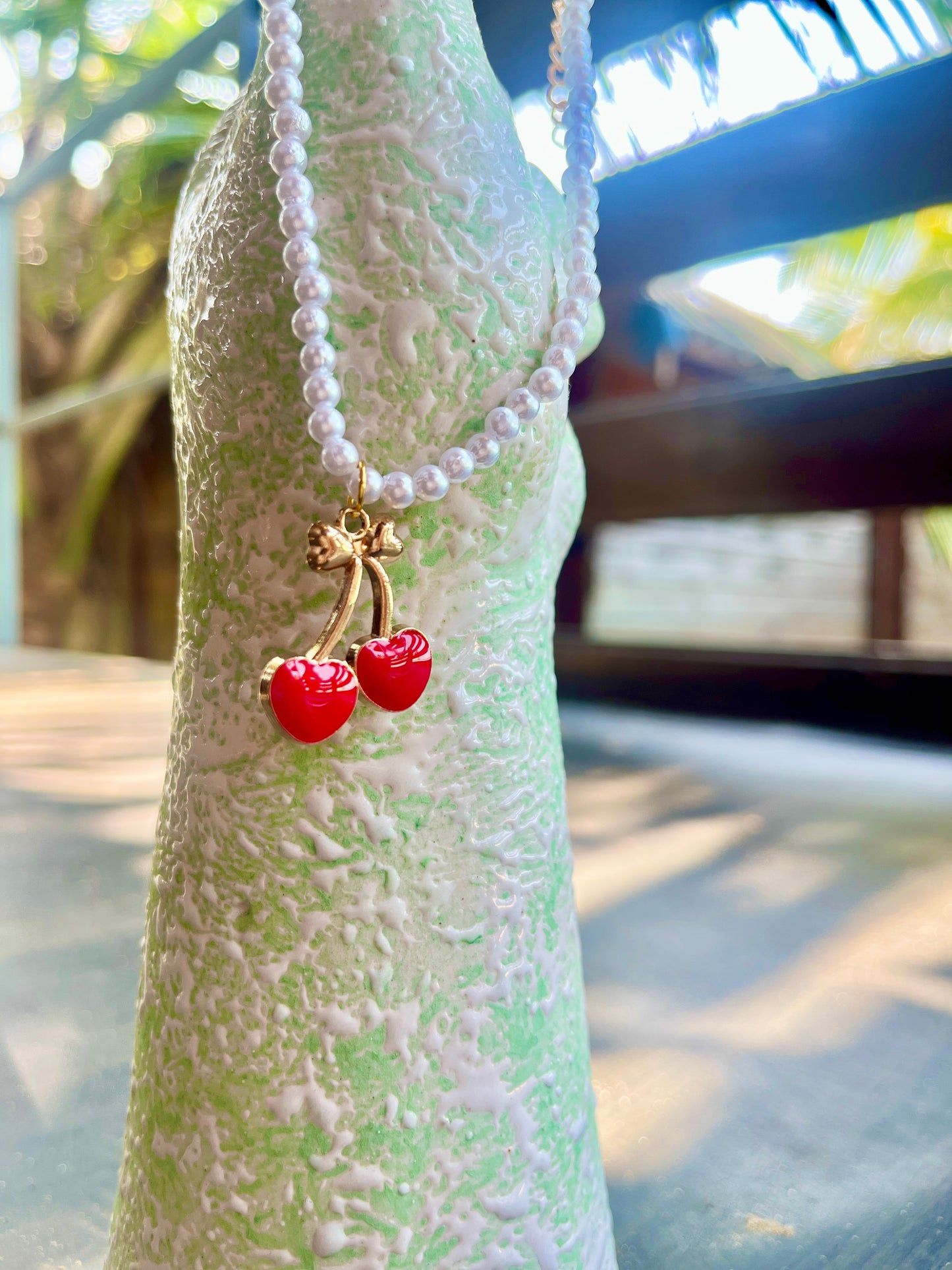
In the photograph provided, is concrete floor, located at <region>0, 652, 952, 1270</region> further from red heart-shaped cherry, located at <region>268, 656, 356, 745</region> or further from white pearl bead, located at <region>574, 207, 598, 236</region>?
white pearl bead, located at <region>574, 207, 598, 236</region>

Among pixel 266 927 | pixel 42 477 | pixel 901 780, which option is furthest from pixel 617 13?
pixel 42 477

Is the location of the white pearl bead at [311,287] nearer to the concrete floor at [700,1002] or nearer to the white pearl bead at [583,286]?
the white pearl bead at [583,286]

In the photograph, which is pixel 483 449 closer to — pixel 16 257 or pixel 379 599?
pixel 379 599

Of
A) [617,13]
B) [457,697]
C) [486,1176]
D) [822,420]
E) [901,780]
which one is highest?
[617,13]

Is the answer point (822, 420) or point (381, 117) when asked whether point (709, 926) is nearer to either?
point (381, 117)

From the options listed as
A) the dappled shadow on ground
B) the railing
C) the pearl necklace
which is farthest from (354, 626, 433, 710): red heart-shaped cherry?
the railing
